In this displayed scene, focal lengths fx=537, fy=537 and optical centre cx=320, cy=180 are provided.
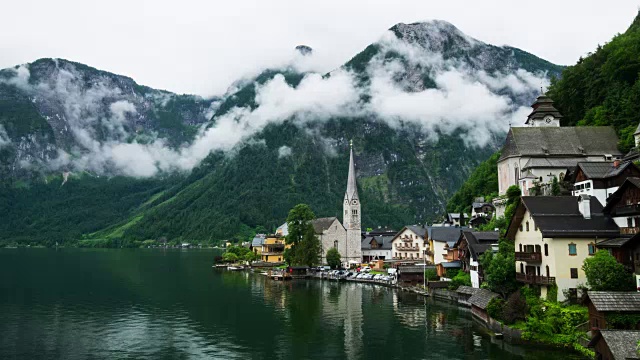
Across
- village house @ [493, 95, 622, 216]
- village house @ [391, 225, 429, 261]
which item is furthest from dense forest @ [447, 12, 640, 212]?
village house @ [391, 225, 429, 261]

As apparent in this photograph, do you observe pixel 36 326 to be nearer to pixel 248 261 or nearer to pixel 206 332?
pixel 206 332

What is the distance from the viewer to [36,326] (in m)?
64.8

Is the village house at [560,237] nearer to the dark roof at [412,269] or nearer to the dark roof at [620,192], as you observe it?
the dark roof at [620,192]

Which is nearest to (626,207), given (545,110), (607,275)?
(607,275)

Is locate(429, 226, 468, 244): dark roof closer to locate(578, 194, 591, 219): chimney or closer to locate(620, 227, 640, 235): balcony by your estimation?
locate(578, 194, 591, 219): chimney

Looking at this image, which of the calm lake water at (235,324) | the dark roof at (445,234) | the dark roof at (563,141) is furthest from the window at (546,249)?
the dark roof at (445,234)

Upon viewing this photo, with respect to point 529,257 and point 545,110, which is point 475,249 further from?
point 545,110

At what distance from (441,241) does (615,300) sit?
198 feet

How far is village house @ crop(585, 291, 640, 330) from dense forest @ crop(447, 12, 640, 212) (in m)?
51.2

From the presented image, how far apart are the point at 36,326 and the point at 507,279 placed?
55790 mm

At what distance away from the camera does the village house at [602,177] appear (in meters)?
56.1

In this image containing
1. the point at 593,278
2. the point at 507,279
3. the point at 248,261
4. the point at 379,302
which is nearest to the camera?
the point at 593,278

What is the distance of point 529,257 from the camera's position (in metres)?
56.7

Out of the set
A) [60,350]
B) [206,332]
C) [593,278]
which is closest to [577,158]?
[593,278]
